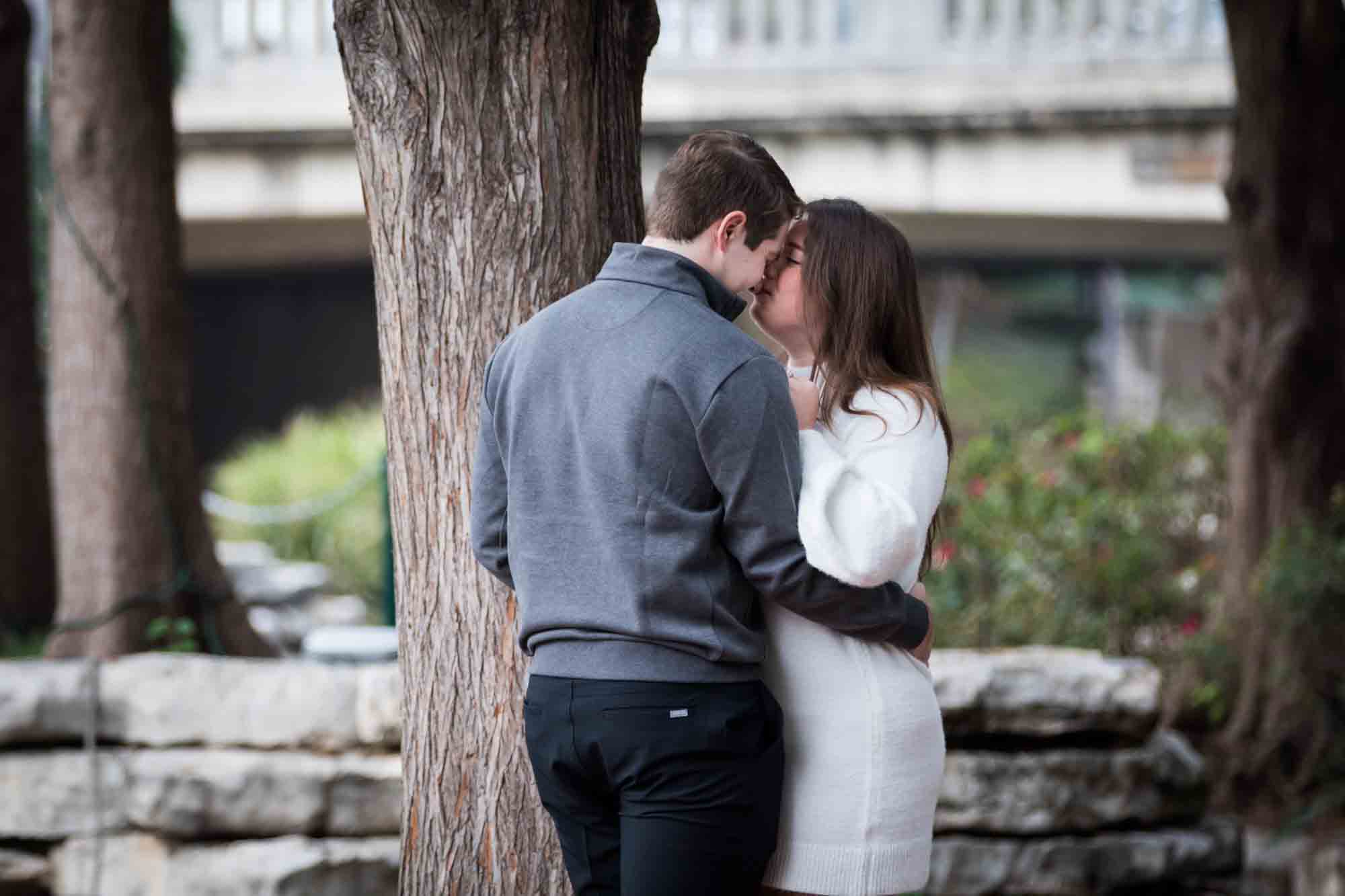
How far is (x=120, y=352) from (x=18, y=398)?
1428mm

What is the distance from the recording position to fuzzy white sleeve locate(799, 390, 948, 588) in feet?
7.80

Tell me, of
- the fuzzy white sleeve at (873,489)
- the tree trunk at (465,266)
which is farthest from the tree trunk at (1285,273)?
the fuzzy white sleeve at (873,489)

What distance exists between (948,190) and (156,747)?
30.7 feet

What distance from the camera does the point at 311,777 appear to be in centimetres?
456

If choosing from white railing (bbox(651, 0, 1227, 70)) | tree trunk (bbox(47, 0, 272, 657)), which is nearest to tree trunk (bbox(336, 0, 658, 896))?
tree trunk (bbox(47, 0, 272, 657))

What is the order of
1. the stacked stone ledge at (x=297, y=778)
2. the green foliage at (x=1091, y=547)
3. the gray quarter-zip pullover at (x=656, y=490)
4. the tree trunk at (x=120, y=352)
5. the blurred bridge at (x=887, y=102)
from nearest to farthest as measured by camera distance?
the gray quarter-zip pullover at (x=656, y=490) → the stacked stone ledge at (x=297, y=778) → the tree trunk at (x=120, y=352) → the green foliage at (x=1091, y=547) → the blurred bridge at (x=887, y=102)

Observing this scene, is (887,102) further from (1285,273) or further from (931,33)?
(1285,273)

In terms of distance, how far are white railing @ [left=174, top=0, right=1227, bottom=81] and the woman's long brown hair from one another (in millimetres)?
9763

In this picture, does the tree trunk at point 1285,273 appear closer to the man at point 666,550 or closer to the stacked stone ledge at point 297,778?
the stacked stone ledge at point 297,778

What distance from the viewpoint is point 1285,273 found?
6.41 m

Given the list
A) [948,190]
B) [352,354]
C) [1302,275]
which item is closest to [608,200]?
[1302,275]

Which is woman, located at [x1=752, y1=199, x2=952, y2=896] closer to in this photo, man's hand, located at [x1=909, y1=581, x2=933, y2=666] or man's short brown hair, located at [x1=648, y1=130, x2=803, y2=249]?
man's hand, located at [x1=909, y1=581, x2=933, y2=666]

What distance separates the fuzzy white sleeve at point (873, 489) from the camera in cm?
238

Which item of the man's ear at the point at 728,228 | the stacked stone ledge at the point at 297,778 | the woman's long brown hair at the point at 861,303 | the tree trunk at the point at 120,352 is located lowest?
the stacked stone ledge at the point at 297,778
